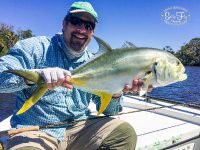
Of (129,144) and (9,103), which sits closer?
(129,144)

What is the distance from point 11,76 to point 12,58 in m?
0.24

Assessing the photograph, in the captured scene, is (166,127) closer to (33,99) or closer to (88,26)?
(88,26)

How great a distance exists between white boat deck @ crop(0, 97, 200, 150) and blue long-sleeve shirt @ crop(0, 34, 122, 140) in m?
0.72

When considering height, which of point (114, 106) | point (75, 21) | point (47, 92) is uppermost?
point (75, 21)

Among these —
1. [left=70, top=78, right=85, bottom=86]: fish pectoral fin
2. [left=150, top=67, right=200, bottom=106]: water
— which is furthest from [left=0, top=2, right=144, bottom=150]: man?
[left=150, top=67, right=200, bottom=106]: water

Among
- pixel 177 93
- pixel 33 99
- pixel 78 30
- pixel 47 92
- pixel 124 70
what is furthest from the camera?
pixel 177 93

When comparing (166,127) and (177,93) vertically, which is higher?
(166,127)

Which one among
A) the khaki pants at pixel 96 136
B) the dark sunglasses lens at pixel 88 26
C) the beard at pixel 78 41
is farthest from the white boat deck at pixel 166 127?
the dark sunglasses lens at pixel 88 26

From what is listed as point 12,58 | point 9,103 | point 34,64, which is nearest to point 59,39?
point 34,64

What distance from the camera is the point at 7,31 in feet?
178

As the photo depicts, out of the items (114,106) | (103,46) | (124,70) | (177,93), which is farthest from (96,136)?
(177,93)

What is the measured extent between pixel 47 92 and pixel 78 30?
2.46 feet

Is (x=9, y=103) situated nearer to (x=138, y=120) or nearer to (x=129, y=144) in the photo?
(x=138, y=120)

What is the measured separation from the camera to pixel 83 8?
12.1ft
